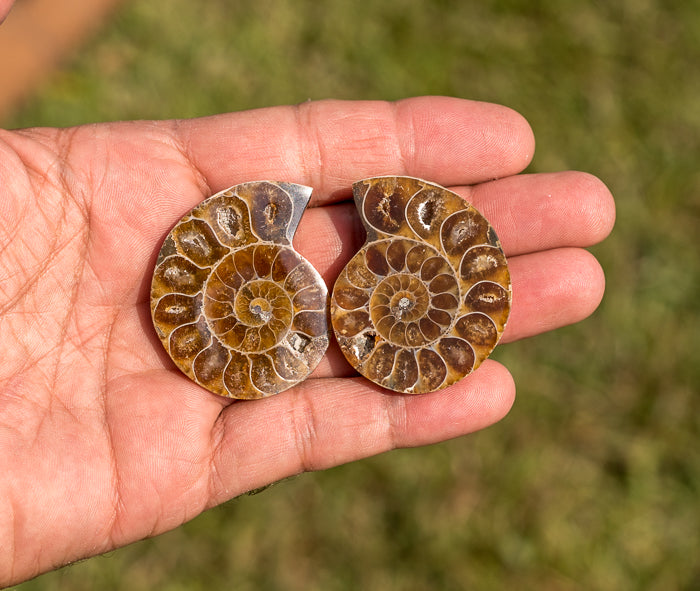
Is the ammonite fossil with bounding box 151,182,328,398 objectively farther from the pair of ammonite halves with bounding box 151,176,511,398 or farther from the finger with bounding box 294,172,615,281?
the finger with bounding box 294,172,615,281

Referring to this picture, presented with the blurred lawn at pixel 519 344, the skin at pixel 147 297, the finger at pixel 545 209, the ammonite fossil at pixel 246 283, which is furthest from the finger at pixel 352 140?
the blurred lawn at pixel 519 344

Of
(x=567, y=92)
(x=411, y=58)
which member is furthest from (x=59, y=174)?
(x=567, y=92)

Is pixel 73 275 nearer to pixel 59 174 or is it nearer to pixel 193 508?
pixel 59 174

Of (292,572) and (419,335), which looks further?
(292,572)

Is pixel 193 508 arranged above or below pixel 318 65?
below

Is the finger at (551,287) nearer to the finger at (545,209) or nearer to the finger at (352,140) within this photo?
the finger at (545,209)

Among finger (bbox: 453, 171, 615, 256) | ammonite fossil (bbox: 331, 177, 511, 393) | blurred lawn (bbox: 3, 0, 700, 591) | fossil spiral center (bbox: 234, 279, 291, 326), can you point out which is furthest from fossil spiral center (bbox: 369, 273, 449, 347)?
blurred lawn (bbox: 3, 0, 700, 591)

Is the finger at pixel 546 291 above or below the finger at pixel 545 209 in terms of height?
below
